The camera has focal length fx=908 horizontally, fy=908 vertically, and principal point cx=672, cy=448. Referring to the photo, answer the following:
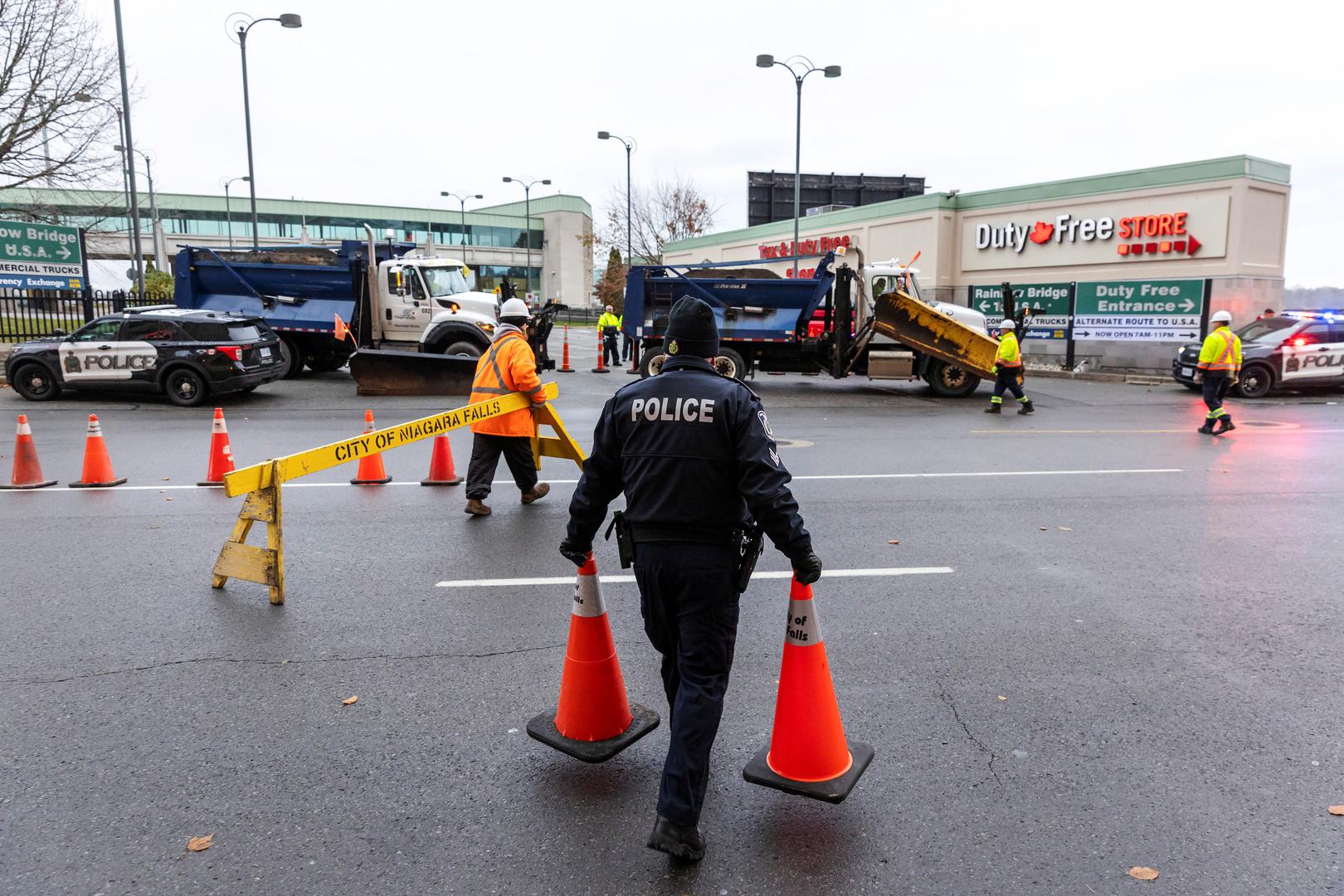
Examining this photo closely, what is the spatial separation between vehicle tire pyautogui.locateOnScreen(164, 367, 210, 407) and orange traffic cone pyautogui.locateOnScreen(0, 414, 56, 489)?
650 cm

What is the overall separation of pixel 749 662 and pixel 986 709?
3.69 ft

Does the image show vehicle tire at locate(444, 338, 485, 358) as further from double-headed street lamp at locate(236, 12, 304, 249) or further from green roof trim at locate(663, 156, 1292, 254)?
green roof trim at locate(663, 156, 1292, 254)

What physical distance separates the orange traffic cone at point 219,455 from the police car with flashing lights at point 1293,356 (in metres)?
17.7

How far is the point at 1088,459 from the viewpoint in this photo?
10.5m

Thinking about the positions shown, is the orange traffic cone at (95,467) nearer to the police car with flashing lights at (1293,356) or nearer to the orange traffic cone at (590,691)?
the orange traffic cone at (590,691)

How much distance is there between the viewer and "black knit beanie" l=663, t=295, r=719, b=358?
3150mm

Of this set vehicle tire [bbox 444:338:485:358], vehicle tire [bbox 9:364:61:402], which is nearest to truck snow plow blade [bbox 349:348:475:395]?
vehicle tire [bbox 444:338:485:358]

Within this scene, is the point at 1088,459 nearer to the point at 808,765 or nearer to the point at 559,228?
the point at 808,765

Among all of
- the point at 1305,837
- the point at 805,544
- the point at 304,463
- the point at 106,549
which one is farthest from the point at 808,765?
the point at 106,549

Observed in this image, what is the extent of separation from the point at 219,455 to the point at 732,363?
34.9ft

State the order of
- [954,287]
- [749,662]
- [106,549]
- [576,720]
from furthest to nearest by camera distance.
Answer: [954,287], [106,549], [749,662], [576,720]

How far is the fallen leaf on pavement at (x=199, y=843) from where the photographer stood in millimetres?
3011

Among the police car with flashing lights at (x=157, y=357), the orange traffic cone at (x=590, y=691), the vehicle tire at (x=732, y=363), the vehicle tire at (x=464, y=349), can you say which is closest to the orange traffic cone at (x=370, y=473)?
the orange traffic cone at (x=590, y=691)

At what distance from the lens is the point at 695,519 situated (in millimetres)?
3035
